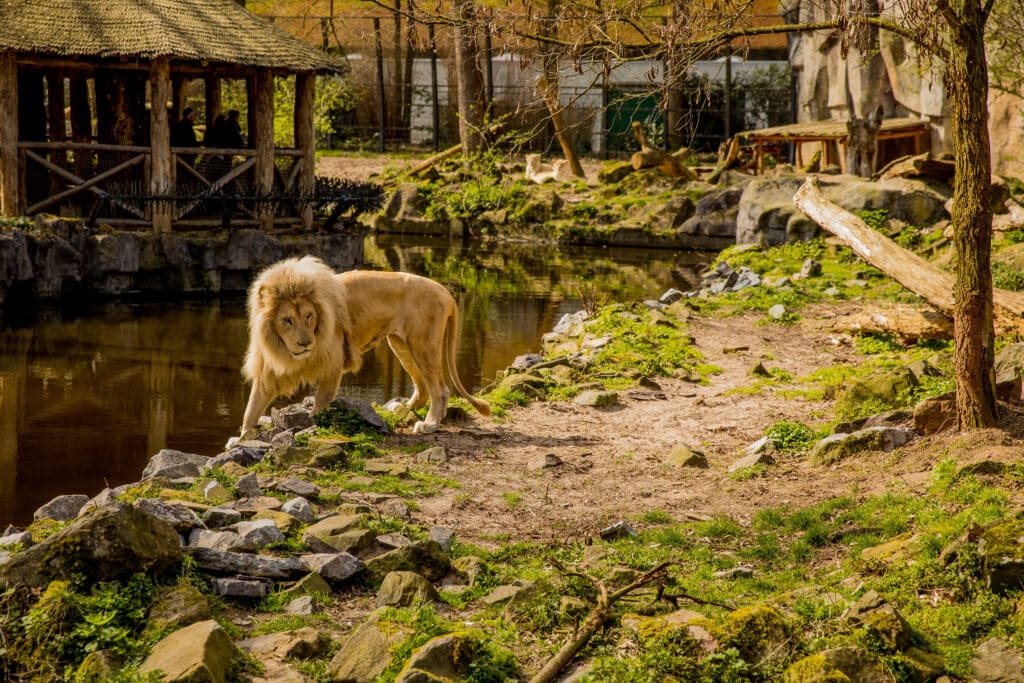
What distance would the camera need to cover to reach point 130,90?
23.2 m

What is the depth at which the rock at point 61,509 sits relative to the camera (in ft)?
23.1

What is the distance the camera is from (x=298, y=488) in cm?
735

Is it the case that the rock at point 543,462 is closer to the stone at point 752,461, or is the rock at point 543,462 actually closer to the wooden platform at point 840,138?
the stone at point 752,461

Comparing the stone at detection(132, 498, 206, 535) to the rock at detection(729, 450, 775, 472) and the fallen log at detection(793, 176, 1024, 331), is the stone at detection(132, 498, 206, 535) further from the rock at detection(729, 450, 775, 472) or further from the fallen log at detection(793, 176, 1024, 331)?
the fallen log at detection(793, 176, 1024, 331)

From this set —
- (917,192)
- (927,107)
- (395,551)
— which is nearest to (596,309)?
(917,192)

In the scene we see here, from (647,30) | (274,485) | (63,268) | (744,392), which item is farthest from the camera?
(63,268)

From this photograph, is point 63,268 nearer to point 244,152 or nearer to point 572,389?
point 244,152

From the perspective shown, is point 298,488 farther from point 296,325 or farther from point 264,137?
point 264,137

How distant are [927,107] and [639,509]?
78.3 feet

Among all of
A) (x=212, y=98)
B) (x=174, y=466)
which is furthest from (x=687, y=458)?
(x=212, y=98)

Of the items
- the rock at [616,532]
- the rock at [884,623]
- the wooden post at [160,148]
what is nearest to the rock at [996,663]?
the rock at [884,623]

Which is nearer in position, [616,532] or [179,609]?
[179,609]

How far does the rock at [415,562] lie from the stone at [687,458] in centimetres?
287

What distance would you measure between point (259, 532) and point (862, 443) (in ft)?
13.9
